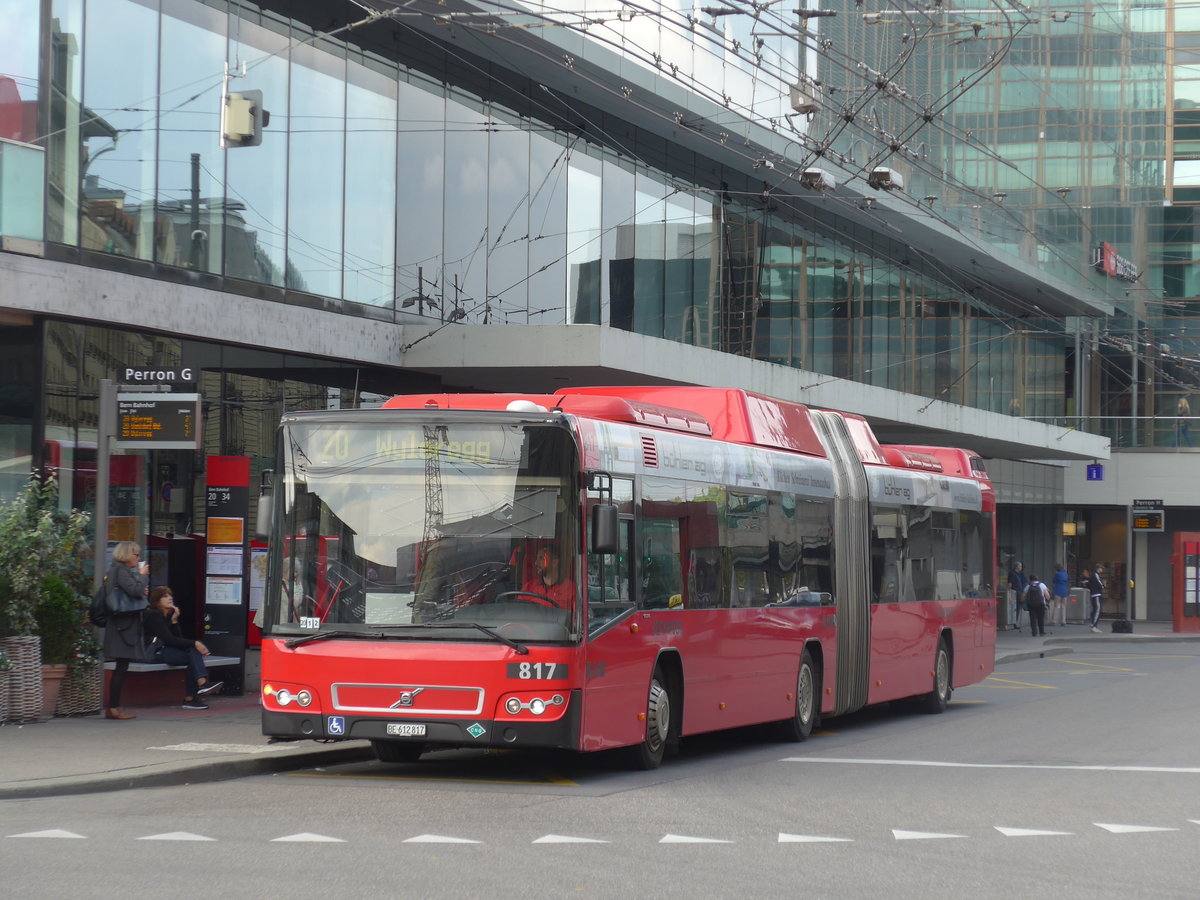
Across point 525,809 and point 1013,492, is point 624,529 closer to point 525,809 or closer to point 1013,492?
point 525,809

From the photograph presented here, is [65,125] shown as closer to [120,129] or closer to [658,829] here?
[120,129]

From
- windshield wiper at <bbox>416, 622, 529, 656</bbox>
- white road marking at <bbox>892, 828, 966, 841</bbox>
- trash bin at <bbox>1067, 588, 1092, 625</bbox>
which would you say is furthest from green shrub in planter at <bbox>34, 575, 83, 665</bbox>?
trash bin at <bbox>1067, 588, 1092, 625</bbox>

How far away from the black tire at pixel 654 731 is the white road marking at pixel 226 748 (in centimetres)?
278

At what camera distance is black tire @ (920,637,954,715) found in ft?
69.5

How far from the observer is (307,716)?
12.4 m

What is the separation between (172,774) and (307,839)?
9.81 ft

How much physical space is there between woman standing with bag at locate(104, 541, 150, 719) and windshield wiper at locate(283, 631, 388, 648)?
12.8ft

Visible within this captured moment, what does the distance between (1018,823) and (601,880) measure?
11.8ft

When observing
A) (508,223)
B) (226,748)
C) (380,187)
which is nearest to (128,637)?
(226,748)

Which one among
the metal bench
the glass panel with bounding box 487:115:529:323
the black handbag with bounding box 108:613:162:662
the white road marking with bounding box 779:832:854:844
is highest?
the glass panel with bounding box 487:115:529:323

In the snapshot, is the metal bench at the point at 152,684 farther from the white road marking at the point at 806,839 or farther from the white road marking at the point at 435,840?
the white road marking at the point at 806,839

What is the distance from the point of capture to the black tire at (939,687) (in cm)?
2119

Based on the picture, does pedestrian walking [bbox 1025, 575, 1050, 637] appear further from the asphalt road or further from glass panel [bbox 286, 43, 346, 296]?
the asphalt road

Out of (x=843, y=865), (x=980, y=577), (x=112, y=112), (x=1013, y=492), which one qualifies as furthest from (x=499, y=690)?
(x=1013, y=492)
